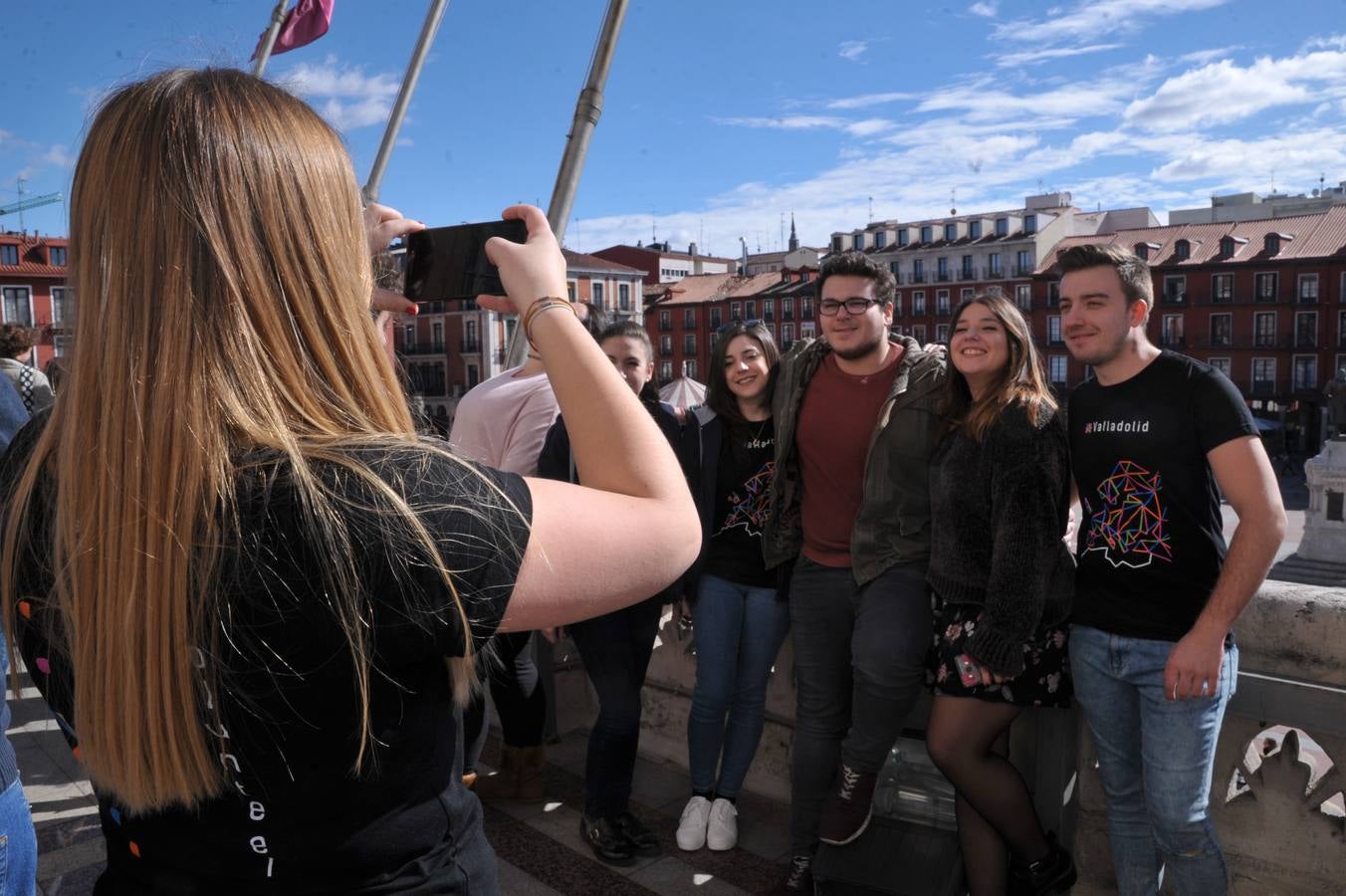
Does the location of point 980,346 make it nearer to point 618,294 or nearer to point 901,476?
point 901,476

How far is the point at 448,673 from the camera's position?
109cm

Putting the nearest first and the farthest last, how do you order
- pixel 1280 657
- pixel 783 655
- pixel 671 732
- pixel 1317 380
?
1. pixel 1280 657
2. pixel 783 655
3. pixel 671 732
4. pixel 1317 380

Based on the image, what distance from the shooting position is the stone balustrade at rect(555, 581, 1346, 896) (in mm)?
2795

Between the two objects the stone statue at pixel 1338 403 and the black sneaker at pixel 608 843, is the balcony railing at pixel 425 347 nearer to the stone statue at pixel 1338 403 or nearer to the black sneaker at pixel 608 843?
the stone statue at pixel 1338 403

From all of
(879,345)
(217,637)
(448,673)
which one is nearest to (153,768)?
(217,637)

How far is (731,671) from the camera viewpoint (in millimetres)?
3793

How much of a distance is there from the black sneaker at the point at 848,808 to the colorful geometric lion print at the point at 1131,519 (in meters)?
1.07

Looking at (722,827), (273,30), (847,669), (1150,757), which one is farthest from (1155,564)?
(273,30)

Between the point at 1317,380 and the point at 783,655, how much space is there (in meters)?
55.4

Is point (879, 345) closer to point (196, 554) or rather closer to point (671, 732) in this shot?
point (671, 732)

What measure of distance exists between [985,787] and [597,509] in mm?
2313

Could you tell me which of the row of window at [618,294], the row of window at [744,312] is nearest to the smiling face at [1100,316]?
the row of window at [744,312]

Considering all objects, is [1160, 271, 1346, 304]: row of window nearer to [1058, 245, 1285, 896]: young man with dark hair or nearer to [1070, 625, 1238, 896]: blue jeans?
[1058, 245, 1285, 896]: young man with dark hair

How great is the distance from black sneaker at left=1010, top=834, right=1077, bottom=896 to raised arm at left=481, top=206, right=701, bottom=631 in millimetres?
2390
